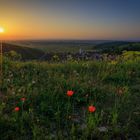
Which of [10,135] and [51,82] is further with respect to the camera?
[51,82]

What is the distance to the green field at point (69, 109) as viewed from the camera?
3.35m

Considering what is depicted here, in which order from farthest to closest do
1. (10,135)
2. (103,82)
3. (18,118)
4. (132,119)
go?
(103,82) → (132,119) → (18,118) → (10,135)

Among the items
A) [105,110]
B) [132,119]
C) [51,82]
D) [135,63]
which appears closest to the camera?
[132,119]

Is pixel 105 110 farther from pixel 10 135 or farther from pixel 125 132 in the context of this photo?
pixel 10 135

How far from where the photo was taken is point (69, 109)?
13.3 feet

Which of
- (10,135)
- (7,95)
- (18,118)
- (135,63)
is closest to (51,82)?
(7,95)

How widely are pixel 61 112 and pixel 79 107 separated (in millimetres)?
479

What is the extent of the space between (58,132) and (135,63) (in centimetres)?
536

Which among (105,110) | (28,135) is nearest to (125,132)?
(105,110)

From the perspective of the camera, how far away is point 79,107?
14.2 feet

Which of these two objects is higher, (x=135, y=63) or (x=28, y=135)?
(x=135, y=63)

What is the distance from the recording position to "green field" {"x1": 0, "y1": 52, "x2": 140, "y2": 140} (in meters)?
3.35

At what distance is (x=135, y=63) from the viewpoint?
809cm

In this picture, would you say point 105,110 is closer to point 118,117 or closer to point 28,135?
point 118,117
